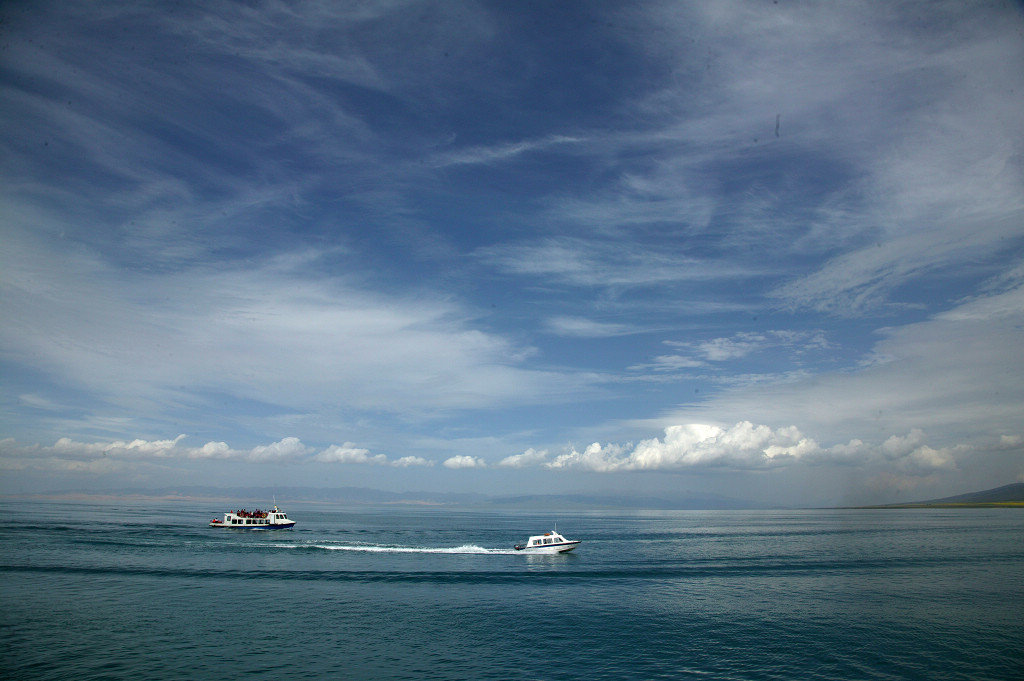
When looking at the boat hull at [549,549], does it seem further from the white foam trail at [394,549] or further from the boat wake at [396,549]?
the white foam trail at [394,549]

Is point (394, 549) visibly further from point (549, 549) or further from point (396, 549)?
point (549, 549)

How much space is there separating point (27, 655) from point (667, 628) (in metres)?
47.6

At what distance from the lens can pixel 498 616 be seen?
54.4 metres

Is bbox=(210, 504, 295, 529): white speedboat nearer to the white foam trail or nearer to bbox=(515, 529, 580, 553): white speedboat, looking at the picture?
the white foam trail

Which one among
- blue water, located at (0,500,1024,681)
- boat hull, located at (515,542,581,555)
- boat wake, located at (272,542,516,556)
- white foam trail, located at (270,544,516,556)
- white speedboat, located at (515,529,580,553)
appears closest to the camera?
blue water, located at (0,500,1024,681)

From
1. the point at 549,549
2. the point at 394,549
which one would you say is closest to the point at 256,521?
the point at 394,549

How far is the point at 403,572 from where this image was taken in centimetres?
8038

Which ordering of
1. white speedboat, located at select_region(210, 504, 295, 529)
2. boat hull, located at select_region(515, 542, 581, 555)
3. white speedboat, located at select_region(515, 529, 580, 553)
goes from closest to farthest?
boat hull, located at select_region(515, 542, 581, 555)
white speedboat, located at select_region(515, 529, 580, 553)
white speedboat, located at select_region(210, 504, 295, 529)

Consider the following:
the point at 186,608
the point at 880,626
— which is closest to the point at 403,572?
the point at 186,608

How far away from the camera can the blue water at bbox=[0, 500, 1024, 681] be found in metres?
39.2

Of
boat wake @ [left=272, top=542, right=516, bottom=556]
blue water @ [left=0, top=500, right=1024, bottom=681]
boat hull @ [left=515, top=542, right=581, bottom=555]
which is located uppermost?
blue water @ [left=0, top=500, right=1024, bottom=681]

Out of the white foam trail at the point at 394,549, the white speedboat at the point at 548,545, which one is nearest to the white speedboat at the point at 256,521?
the white foam trail at the point at 394,549

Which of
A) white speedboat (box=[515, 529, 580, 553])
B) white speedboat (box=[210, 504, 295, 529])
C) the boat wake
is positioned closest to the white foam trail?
the boat wake

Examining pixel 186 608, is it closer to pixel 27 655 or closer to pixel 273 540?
pixel 27 655
